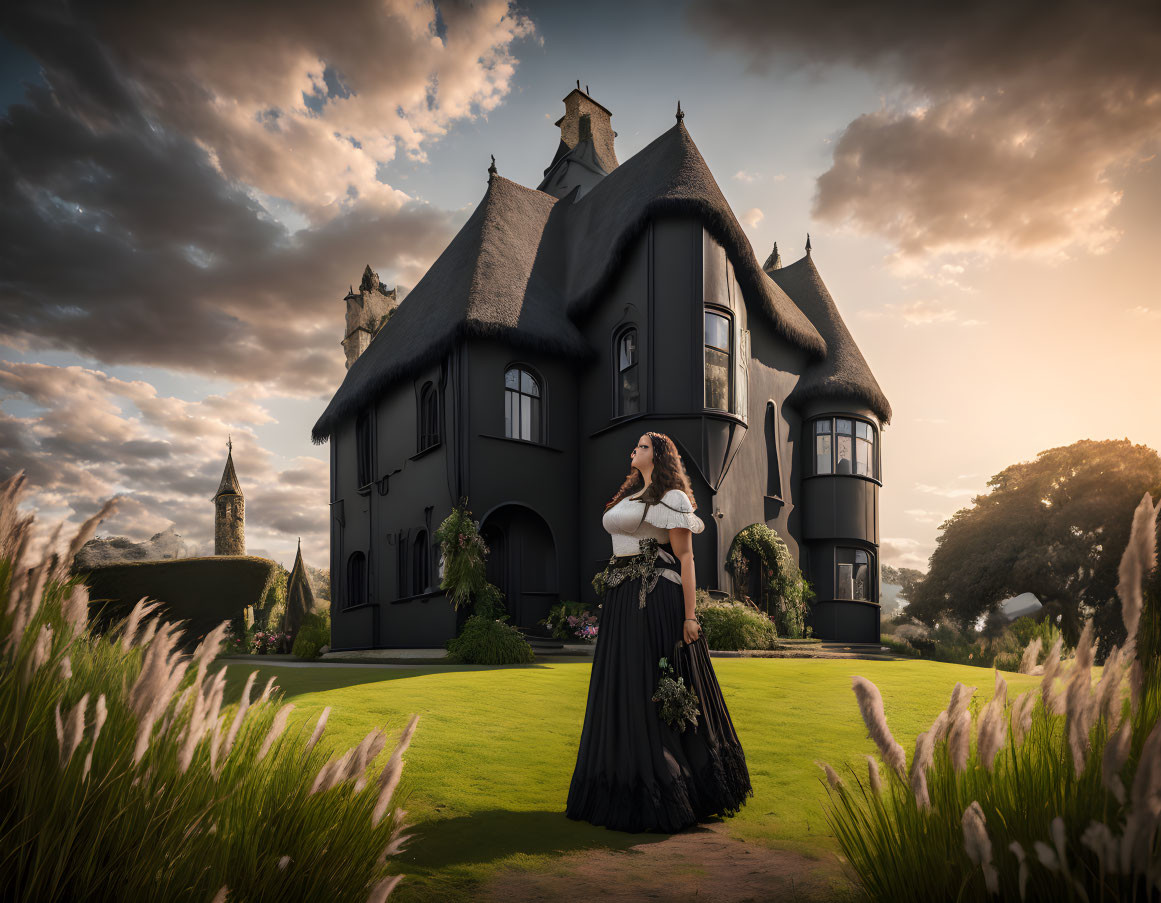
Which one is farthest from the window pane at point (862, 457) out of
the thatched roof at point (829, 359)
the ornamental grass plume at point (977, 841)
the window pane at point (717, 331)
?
the ornamental grass plume at point (977, 841)

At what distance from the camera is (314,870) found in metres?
2.69

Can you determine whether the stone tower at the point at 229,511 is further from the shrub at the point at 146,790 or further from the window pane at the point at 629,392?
the shrub at the point at 146,790

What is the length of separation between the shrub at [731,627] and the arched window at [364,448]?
1127 cm

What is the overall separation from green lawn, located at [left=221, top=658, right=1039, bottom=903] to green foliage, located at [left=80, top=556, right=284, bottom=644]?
410 inches

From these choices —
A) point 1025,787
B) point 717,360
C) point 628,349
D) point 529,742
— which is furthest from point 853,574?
point 1025,787

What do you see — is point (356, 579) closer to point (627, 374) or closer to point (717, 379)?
point (627, 374)

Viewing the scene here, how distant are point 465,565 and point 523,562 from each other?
2140 mm

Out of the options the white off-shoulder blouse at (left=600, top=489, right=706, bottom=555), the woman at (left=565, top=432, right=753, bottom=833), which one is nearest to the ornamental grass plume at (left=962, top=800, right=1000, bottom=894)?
the woman at (left=565, top=432, right=753, bottom=833)

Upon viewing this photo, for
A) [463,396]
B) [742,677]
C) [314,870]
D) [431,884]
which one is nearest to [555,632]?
[463,396]

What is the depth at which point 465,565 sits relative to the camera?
16.6 meters

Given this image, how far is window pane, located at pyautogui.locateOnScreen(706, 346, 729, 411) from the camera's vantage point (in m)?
18.3

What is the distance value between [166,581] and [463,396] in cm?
995

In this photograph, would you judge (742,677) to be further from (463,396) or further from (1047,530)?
(1047,530)

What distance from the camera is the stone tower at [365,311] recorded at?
38906 mm
